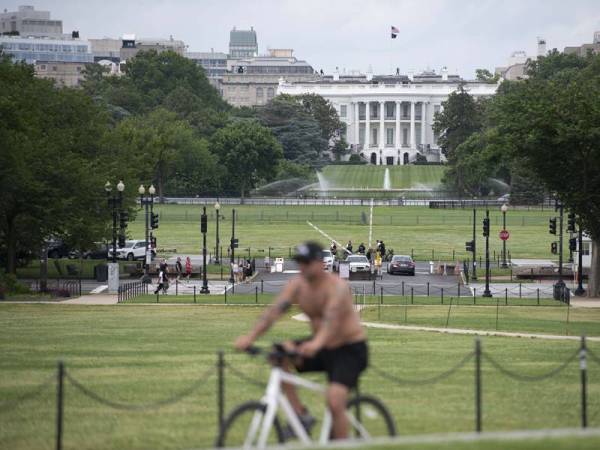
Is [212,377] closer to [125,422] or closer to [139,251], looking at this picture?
[125,422]

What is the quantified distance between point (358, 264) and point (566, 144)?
49.3ft

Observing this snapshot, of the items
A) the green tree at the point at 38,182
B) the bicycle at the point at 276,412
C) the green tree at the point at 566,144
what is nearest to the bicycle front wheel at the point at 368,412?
the bicycle at the point at 276,412

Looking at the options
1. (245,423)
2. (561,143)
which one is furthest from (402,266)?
(245,423)

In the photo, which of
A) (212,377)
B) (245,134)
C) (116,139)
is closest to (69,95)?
(116,139)

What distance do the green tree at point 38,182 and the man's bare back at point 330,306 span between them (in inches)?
1873

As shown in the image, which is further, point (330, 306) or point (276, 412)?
point (276, 412)

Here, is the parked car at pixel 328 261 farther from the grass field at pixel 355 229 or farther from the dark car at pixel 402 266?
the grass field at pixel 355 229

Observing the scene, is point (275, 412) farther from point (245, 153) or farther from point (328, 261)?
point (245, 153)

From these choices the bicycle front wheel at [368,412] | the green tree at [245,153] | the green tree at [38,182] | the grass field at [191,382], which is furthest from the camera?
the green tree at [245,153]

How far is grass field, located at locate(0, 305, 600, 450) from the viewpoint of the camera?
1864cm

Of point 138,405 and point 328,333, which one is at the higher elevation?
point 328,333

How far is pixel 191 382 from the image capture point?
2312cm

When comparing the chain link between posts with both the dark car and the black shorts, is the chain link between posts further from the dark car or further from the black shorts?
the dark car

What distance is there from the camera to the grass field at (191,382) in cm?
1864
